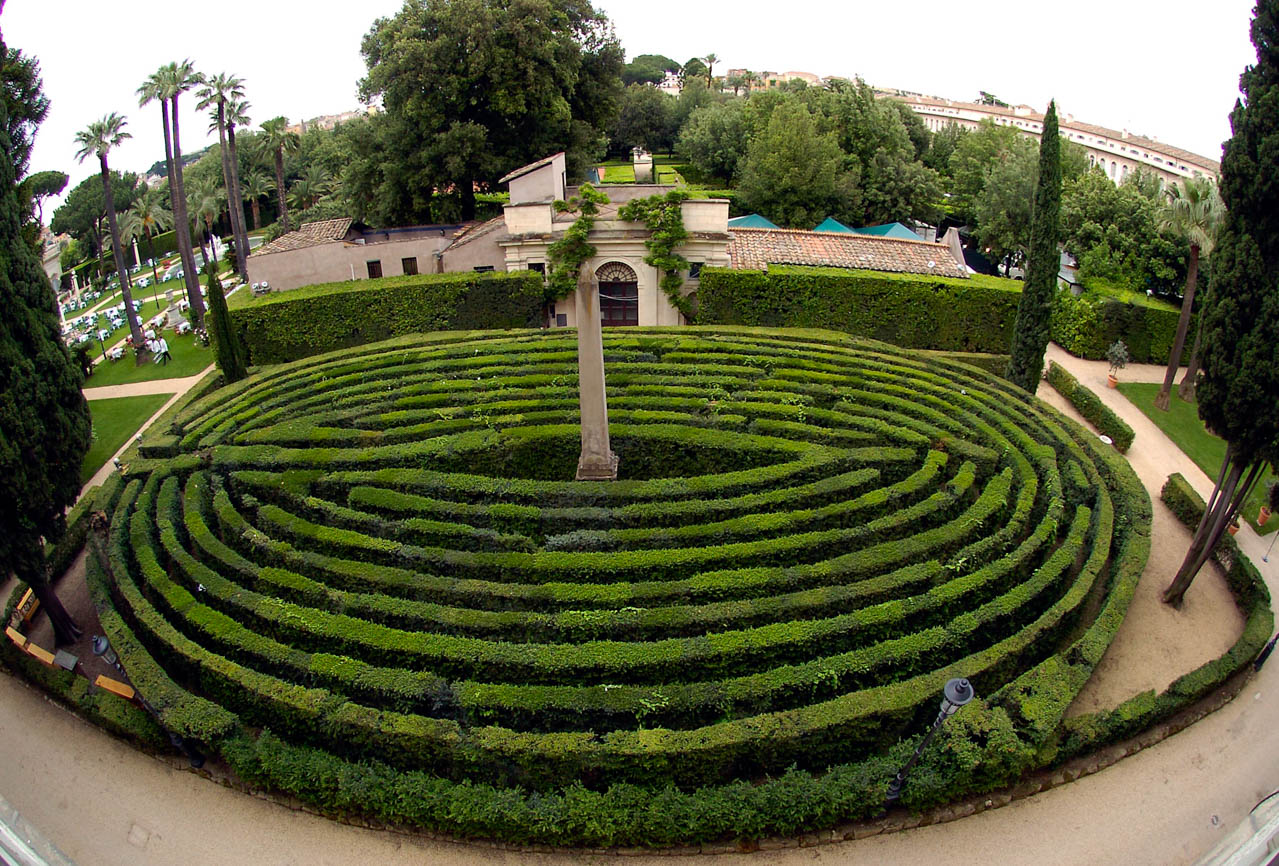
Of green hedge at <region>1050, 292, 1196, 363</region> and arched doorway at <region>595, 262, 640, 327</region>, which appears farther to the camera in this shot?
arched doorway at <region>595, 262, 640, 327</region>

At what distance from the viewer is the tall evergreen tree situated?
13.1 meters

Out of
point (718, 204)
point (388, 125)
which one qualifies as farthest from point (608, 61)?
point (718, 204)

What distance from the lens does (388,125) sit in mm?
38844

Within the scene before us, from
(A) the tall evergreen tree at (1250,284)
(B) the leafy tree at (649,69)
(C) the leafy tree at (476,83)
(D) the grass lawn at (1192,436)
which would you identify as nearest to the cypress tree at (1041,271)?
(D) the grass lawn at (1192,436)

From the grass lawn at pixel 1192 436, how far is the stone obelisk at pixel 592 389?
1710 cm

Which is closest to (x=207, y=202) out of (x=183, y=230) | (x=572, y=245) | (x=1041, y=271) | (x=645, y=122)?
(x=183, y=230)

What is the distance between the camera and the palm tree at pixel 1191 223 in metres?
25.4

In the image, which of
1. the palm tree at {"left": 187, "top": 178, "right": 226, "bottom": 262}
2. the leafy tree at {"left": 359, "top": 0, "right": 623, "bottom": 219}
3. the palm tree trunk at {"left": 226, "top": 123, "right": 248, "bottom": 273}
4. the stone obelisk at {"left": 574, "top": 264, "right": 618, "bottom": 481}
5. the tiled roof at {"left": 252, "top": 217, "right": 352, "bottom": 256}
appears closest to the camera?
the stone obelisk at {"left": 574, "top": 264, "right": 618, "bottom": 481}

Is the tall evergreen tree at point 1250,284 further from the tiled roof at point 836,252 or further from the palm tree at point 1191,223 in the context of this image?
the tiled roof at point 836,252

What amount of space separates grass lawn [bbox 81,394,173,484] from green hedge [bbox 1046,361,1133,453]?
106 ft

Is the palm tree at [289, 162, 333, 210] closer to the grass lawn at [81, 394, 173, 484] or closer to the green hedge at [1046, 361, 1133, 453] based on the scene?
the grass lawn at [81, 394, 173, 484]

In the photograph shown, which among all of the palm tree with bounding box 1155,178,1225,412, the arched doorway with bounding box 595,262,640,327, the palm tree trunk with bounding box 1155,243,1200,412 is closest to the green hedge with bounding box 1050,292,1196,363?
the palm tree with bounding box 1155,178,1225,412

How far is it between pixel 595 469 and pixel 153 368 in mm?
25465

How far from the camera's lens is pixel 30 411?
14234 mm
